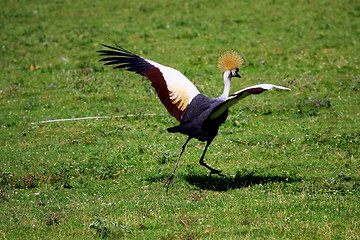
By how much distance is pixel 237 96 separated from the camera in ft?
28.2

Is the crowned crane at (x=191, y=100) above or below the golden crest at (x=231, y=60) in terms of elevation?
below

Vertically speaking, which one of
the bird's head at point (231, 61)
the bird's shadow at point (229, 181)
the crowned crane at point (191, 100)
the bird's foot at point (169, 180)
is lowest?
the bird's shadow at point (229, 181)

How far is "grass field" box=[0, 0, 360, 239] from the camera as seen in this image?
8289 millimetres

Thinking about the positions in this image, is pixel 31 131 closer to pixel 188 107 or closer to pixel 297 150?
pixel 188 107

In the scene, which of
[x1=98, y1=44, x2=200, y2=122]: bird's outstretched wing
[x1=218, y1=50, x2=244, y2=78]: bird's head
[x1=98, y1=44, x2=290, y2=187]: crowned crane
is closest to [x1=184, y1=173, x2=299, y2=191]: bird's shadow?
[x1=98, y1=44, x2=290, y2=187]: crowned crane

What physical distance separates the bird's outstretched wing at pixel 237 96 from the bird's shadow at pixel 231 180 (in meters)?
1.41

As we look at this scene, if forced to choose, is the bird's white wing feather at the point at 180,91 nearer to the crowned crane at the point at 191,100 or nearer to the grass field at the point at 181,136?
the crowned crane at the point at 191,100

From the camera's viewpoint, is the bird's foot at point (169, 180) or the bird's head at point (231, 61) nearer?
the bird's foot at point (169, 180)

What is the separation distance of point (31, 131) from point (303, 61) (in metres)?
11.4

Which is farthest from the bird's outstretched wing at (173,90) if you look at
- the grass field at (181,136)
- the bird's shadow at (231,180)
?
the grass field at (181,136)

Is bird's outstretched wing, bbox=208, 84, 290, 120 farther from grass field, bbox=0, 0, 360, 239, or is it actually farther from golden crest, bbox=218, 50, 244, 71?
grass field, bbox=0, 0, 360, 239

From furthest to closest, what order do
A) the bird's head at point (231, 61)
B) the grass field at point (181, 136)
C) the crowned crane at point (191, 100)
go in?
the bird's head at point (231, 61)
the crowned crane at point (191, 100)
the grass field at point (181, 136)

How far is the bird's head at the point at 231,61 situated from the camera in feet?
34.0

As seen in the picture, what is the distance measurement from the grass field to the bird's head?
2.18m
